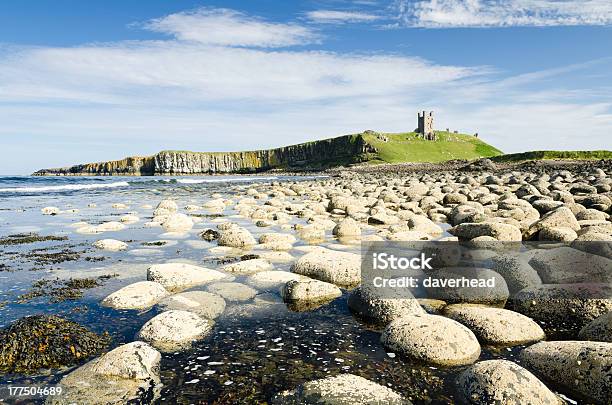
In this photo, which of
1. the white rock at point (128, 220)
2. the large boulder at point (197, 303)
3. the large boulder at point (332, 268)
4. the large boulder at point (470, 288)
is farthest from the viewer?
the white rock at point (128, 220)

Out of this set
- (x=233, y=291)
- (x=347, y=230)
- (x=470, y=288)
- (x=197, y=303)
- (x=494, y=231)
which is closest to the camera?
(x=197, y=303)

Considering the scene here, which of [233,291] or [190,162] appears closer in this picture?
[233,291]

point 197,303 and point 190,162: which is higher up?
point 190,162

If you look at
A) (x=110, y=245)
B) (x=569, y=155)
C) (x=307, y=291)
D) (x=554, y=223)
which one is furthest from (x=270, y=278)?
(x=569, y=155)

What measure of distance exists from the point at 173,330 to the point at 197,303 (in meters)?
1.02

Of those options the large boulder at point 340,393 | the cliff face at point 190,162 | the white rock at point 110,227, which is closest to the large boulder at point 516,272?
the large boulder at point 340,393

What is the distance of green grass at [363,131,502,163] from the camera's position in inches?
6122

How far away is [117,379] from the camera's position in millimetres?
4137

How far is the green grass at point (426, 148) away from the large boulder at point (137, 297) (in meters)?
145

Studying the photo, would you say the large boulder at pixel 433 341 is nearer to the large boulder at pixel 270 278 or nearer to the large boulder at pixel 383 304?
the large boulder at pixel 383 304

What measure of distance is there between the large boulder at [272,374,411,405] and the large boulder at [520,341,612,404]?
1.57 m

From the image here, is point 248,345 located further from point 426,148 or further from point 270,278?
point 426,148

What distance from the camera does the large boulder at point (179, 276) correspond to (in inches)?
285

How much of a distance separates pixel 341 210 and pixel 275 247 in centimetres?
798
